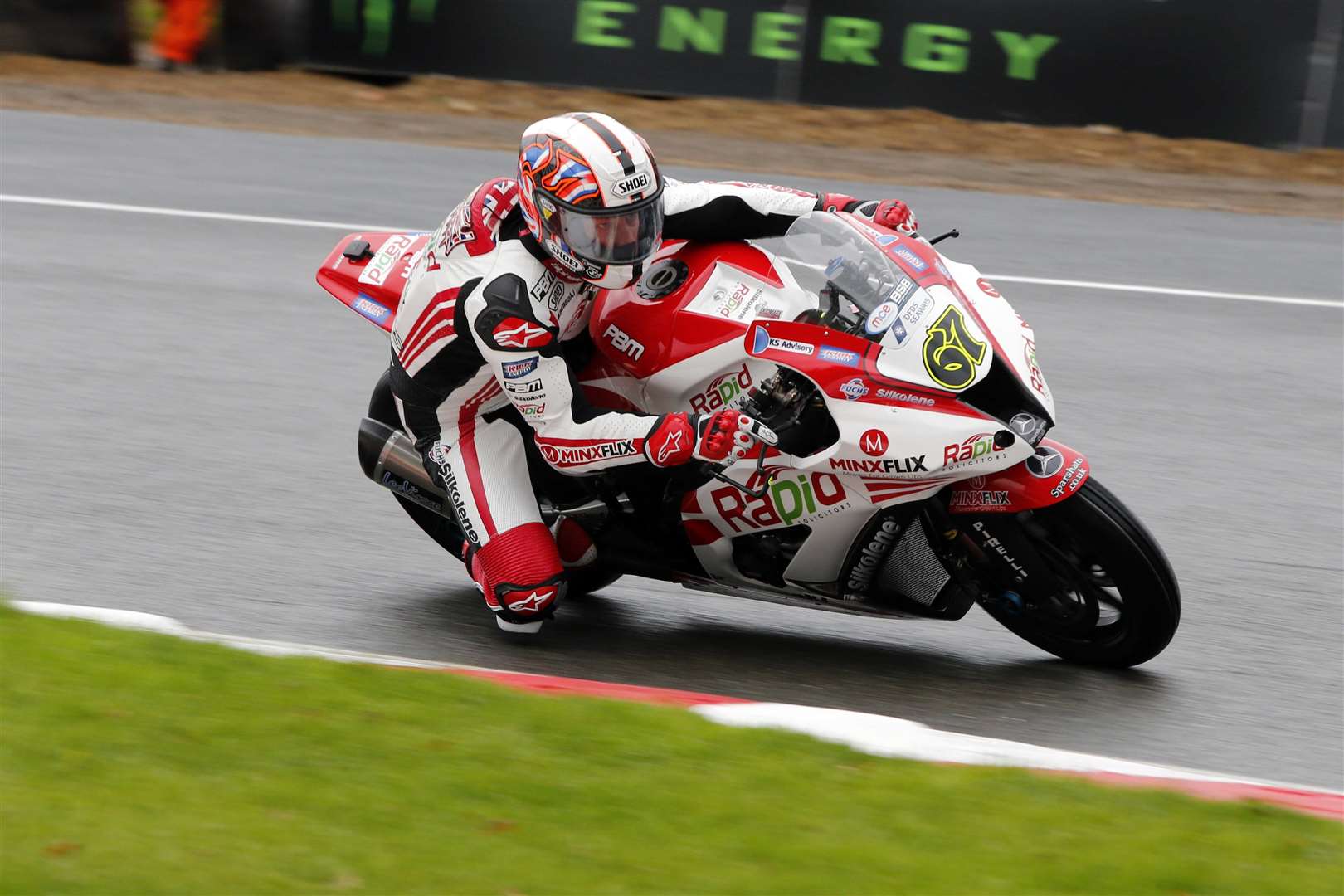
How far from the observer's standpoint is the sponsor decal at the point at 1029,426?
454cm

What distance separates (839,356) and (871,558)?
72 cm

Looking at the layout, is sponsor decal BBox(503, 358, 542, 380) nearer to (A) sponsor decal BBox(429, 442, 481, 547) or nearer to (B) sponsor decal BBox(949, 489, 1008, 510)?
(A) sponsor decal BBox(429, 442, 481, 547)

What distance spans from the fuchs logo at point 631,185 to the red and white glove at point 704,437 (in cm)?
63

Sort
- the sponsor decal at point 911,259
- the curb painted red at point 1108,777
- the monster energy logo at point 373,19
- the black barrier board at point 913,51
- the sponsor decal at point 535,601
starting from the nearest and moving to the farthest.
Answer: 1. the curb painted red at point 1108,777
2. the sponsor decal at point 911,259
3. the sponsor decal at point 535,601
4. the black barrier board at point 913,51
5. the monster energy logo at point 373,19

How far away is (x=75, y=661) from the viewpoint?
429 cm

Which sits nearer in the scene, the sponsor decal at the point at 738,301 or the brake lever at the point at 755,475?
the brake lever at the point at 755,475

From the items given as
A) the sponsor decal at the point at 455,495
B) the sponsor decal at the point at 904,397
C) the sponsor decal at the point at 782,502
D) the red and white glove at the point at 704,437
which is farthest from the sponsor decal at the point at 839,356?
the sponsor decal at the point at 455,495

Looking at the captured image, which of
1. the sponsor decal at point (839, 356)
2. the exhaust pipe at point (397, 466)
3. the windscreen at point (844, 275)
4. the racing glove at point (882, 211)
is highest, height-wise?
the racing glove at point (882, 211)

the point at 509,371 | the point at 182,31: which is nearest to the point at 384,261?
the point at 509,371

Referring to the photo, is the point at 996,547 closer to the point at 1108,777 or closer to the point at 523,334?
the point at 1108,777

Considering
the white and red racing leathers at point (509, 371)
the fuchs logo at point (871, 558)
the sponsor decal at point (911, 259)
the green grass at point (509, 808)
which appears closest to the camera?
the green grass at point (509, 808)

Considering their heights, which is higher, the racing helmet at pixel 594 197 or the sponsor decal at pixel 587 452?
the racing helmet at pixel 594 197

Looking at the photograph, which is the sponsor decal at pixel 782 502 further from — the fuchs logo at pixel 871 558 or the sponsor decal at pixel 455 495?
the sponsor decal at pixel 455 495

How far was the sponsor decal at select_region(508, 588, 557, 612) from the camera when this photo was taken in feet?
17.1
